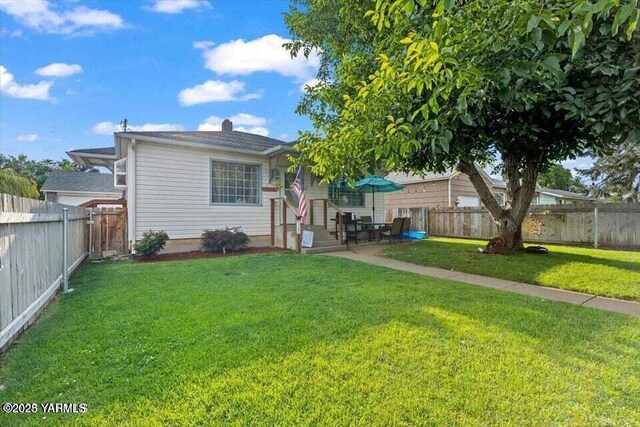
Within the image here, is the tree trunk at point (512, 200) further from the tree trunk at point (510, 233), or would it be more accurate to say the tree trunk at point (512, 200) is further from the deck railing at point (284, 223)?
the deck railing at point (284, 223)

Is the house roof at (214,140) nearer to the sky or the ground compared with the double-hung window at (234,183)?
nearer to the sky

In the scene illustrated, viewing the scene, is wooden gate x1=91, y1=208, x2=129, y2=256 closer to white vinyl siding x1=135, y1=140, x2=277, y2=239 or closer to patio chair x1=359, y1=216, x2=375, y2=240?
white vinyl siding x1=135, y1=140, x2=277, y2=239

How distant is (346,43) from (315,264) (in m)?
5.46

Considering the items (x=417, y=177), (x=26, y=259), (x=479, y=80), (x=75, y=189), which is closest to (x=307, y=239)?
(x=26, y=259)

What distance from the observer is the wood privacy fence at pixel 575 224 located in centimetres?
1057

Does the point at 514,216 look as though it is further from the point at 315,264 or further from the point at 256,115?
the point at 256,115

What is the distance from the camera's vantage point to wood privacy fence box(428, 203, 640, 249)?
10.6 m

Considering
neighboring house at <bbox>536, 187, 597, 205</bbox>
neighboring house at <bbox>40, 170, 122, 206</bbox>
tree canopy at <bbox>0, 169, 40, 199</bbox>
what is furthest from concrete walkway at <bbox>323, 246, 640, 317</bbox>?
neighboring house at <bbox>536, 187, 597, 205</bbox>

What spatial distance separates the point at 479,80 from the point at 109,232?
9.83 meters

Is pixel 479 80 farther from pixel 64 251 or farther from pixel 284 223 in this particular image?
pixel 284 223

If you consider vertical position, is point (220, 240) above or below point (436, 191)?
below

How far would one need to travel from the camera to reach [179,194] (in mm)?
10234

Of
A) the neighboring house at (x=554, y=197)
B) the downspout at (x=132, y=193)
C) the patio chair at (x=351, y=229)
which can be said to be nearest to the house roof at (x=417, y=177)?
the patio chair at (x=351, y=229)

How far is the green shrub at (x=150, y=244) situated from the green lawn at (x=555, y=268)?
6.07 metres
